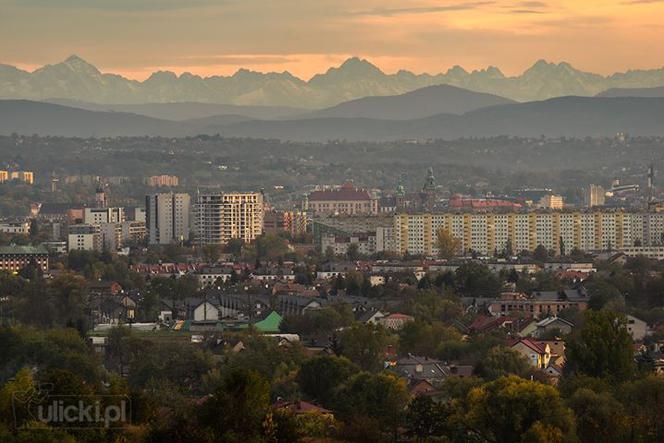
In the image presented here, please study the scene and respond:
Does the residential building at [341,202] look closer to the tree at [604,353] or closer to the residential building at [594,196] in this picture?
the residential building at [594,196]

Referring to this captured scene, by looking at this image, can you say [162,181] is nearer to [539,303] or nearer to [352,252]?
[352,252]

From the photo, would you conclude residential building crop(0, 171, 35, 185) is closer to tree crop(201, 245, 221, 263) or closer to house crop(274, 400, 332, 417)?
tree crop(201, 245, 221, 263)

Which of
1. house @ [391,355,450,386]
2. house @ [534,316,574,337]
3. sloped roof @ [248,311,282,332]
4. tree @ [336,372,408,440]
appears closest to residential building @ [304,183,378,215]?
sloped roof @ [248,311,282,332]

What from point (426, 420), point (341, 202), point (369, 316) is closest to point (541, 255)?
point (369, 316)

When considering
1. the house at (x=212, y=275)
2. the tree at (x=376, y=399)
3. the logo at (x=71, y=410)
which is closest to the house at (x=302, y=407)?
the tree at (x=376, y=399)

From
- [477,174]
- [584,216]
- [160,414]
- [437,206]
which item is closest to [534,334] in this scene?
[160,414]
